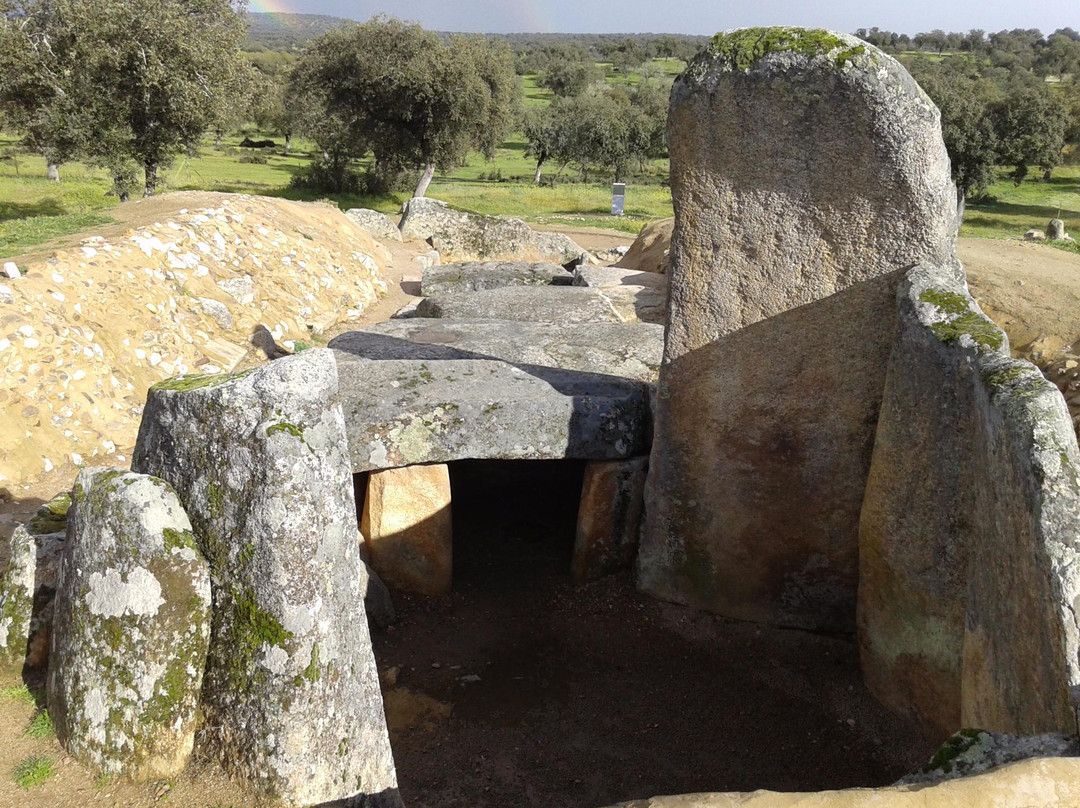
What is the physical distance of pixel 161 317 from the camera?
1044 cm

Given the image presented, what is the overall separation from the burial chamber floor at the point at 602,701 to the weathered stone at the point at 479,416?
1.18 metres

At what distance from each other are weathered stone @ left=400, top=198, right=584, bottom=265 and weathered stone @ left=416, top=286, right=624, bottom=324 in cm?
670

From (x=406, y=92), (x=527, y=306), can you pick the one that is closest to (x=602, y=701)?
(x=527, y=306)

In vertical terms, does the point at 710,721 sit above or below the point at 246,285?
below

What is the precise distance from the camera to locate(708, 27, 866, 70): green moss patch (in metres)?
5.08

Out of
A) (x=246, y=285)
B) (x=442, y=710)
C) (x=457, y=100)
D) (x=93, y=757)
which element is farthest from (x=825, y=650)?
(x=457, y=100)

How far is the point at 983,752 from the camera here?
120 inches

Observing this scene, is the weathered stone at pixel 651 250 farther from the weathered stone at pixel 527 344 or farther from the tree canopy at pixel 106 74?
the tree canopy at pixel 106 74

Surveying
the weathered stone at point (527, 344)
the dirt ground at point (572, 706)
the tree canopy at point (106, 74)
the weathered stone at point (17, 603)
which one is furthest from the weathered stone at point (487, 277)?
the weathered stone at point (17, 603)

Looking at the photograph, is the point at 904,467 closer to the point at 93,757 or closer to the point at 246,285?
the point at 93,757

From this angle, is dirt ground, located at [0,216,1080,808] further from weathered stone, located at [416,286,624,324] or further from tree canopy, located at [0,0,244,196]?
tree canopy, located at [0,0,244,196]

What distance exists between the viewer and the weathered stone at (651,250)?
15680 mm

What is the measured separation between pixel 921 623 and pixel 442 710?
9.61ft

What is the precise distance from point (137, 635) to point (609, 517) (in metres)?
3.72
